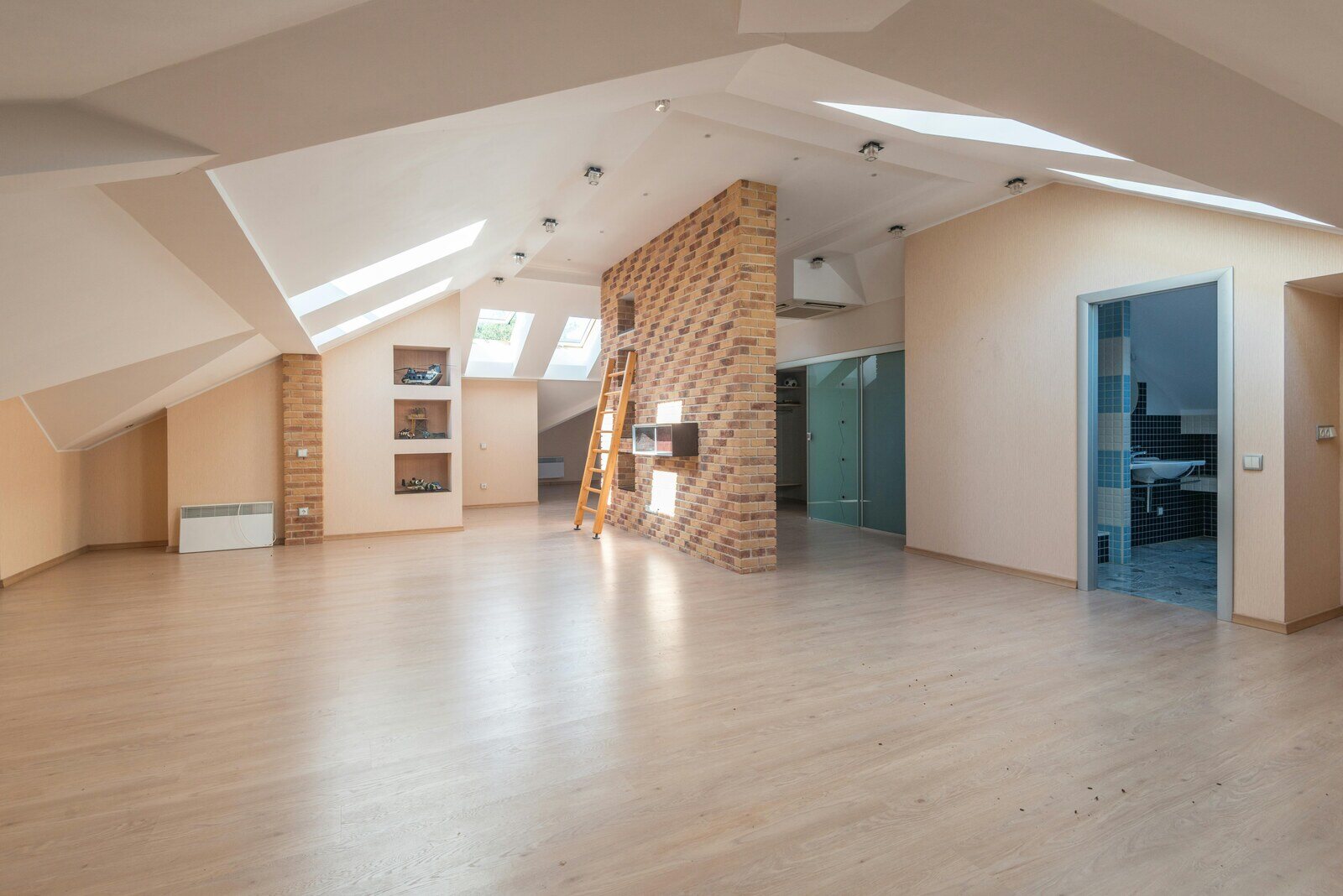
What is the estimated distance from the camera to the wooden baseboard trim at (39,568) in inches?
195

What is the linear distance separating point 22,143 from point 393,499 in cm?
638

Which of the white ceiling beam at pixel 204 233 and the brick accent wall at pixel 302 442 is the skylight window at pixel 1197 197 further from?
the brick accent wall at pixel 302 442

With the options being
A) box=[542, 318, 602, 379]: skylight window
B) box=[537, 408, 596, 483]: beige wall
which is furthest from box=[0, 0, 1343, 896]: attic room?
box=[537, 408, 596, 483]: beige wall

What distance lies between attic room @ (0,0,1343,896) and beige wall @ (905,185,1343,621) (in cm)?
3

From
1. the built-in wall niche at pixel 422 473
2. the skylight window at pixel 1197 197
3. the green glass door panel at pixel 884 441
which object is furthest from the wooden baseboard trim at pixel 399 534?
the skylight window at pixel 1197 197

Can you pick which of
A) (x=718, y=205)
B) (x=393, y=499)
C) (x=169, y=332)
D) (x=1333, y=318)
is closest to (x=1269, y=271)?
(x=1333, y=318)

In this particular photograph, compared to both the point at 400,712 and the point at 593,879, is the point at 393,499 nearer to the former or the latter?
the point at 400,712

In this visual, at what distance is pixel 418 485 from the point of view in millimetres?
7707

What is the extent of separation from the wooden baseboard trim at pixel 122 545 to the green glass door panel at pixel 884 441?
773 cm

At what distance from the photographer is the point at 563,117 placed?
3.29 m

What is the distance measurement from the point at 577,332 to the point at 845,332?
4.47m

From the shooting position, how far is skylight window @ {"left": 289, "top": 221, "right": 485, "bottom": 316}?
4.78 metres

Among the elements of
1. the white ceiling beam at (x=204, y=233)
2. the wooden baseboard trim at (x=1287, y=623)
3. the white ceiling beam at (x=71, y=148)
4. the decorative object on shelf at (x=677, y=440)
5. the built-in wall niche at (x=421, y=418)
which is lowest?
the wooden baseboard trim at (x=1287, y=623)

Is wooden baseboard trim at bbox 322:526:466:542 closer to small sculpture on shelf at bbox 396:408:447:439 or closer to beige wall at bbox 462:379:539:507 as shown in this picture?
small sculpture on shelf at bbox 396:408:447:439
